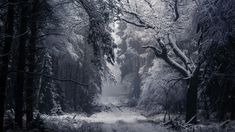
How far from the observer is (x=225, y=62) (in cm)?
1645

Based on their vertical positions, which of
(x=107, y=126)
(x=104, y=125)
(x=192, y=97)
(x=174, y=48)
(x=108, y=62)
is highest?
(x=174, y=48)

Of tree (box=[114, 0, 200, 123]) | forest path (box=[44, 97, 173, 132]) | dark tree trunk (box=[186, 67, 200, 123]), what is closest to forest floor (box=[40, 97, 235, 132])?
forest path (box=[44, 97, 173, 132])

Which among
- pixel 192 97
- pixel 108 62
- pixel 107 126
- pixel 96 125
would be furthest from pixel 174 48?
pixel 108 62

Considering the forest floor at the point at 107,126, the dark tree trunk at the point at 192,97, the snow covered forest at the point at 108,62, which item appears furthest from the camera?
the dark tree trunk at the point at 192,97

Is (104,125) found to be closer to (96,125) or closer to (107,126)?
(107,126)

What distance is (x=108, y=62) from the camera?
14.4m

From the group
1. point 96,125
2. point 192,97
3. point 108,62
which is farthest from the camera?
point 192,97

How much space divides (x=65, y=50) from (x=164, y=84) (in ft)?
28.8

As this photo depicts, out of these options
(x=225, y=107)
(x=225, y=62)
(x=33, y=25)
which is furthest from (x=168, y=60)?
(x=33, y=25)

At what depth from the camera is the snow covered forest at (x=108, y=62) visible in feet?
44.1

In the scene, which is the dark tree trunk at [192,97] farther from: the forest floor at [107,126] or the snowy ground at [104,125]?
the snowy ground at [104,125]

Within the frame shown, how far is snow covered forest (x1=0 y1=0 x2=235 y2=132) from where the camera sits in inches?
529

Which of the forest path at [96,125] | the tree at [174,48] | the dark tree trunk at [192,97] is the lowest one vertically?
the forest path at [96,125]

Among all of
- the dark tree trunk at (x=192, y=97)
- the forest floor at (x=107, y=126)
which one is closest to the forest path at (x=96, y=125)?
the forest floor at (x=107, y=126)
